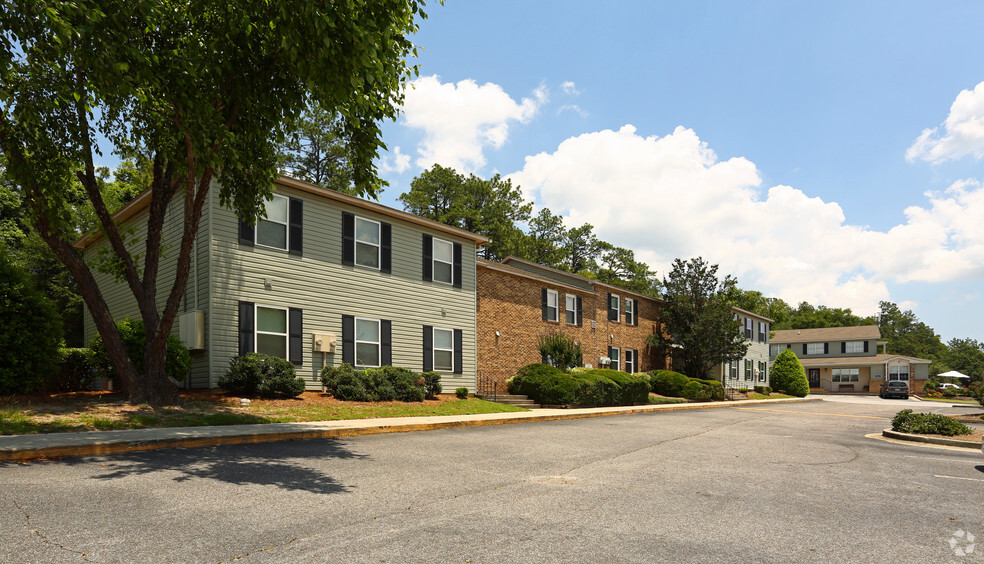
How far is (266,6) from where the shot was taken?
11188 mm

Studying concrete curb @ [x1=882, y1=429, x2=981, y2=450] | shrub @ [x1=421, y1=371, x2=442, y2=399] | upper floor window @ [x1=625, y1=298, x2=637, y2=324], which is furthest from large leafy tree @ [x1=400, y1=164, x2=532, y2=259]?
concrete curb @ [x1=882, y1=429, x2=981, y2=450]

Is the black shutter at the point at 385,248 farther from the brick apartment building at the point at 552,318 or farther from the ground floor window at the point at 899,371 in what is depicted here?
the ground floor window at the point at 899,371

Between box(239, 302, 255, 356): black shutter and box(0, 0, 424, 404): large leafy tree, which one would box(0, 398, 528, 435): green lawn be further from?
box(239, 302, 255, 356): black shutter

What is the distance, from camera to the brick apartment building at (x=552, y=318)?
26.4m

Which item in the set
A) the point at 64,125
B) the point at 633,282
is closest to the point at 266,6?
the point at 64,125

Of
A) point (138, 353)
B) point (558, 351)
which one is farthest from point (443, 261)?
point (138, 353)

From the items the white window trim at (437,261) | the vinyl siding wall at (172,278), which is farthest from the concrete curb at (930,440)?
the vinyl siding wall at (172,278)

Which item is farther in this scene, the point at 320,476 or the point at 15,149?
the point at 15,149

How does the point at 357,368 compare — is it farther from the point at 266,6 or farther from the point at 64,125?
the point at 266,6

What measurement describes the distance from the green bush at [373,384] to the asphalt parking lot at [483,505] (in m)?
6.47

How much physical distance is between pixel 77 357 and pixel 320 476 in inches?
470

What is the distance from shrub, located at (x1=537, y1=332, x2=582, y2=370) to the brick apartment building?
387 millimetres

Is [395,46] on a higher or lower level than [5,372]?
higher

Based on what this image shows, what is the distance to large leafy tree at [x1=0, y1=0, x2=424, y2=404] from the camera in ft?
31.4
